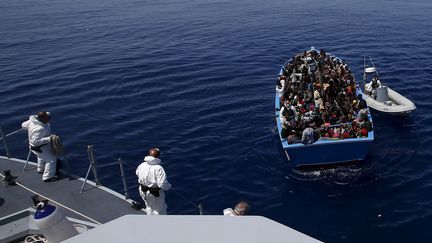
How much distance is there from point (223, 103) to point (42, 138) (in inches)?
769

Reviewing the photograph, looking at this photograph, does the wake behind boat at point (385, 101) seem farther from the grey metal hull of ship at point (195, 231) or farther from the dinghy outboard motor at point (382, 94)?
the grey metal hull of ship at point (195, 231)

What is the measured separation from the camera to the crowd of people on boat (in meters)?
21.4

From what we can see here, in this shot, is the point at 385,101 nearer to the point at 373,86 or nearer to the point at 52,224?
the point at 373,86

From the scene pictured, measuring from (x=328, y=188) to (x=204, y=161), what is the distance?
24.0 feet

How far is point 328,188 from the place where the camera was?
20.4 metres

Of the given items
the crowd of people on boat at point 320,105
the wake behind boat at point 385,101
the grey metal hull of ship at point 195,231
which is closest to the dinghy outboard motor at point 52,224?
the grey metal hull of ship at point 195,231

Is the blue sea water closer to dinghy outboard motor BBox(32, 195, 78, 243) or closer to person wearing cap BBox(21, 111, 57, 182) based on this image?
person wearing cap BBox(21, 111, 57, 182)

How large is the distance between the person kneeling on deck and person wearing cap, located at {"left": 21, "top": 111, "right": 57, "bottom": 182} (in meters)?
4.44

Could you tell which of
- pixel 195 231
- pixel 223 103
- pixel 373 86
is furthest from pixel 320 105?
pixel 195 231

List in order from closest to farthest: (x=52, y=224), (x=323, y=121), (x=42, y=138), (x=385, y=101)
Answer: (x=52, y=224) < (x=42, y=138) < (x=323, y=121) < (x=385, y=101)

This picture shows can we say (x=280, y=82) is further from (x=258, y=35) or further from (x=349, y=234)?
(x=258, y=35)

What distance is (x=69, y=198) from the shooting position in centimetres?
1389

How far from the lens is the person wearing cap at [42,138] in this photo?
14219 millimetres

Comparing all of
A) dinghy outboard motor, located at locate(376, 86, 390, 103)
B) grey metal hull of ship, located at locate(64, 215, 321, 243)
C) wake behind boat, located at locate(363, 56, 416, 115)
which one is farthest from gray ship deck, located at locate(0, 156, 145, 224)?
dinghy outboard motor, located at locate(376, 86, 390, 103)
